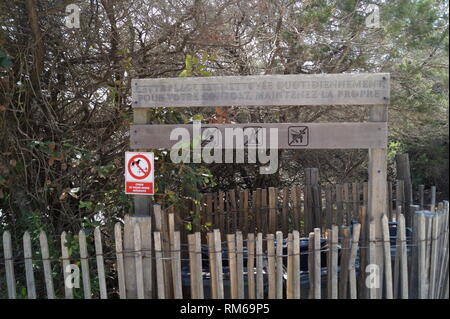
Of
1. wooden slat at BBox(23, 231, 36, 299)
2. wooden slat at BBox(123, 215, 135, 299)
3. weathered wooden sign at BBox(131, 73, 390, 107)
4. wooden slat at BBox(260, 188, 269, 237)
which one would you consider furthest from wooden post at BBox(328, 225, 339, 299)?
wooden slat at BBox(23, 231, 36, 299)

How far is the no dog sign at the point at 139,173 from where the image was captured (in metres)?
3.35

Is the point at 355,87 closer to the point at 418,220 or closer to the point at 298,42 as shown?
the point at 418,220

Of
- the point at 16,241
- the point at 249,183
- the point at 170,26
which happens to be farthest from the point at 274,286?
the point at 249,183

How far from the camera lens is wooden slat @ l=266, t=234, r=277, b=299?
Result: 3221 mm

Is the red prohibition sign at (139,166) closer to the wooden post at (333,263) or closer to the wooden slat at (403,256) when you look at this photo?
the wooden post at (333,263)

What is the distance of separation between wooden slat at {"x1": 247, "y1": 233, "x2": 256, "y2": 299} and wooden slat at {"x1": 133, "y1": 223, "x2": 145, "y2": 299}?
0.81m

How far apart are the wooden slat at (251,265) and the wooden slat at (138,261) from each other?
2.64 ft

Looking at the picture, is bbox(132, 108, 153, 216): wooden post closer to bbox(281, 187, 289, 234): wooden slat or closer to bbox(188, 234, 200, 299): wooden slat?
bbox(188, 234, 200, 299): wooden slat

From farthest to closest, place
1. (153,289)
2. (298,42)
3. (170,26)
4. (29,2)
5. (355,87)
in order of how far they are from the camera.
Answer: (298,42), (170,26), (29,2), (153,289), (355,87)

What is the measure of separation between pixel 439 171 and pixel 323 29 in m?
3.27


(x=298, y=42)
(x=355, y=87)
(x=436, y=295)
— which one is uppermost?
(x=298, y=42)

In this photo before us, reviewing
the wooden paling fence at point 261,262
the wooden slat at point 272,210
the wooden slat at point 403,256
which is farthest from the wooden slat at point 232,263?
the wooden slat at point 272,210

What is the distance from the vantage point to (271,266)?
327cm

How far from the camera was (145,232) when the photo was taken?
133 inches
